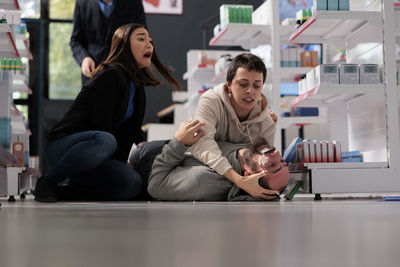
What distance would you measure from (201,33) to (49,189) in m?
6.76

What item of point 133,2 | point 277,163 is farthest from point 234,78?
point 133,2

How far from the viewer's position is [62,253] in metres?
0.71

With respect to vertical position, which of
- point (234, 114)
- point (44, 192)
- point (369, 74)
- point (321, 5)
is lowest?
point (44, 192)

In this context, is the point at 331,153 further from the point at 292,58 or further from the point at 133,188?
the point at 292,58

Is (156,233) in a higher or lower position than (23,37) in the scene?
lower

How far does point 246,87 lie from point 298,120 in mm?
2396

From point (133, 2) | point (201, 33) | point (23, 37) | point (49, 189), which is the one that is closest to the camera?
point (49, 189)

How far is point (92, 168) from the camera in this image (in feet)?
8.68

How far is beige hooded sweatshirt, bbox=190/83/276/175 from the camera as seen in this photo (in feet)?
8.13

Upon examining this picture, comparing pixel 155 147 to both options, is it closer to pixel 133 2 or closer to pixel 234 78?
pixel 234 78

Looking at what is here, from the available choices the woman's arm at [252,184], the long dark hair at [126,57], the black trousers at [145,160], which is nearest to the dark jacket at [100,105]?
the long dark hair at [126,57]

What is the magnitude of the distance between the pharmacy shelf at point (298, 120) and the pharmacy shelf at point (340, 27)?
110cm

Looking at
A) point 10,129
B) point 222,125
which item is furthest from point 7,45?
point 222,125

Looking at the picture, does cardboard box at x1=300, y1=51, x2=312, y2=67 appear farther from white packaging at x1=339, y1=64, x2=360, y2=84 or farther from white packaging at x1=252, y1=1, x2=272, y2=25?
white packaging at x1=339, y1=64, x2=360, y2=84
